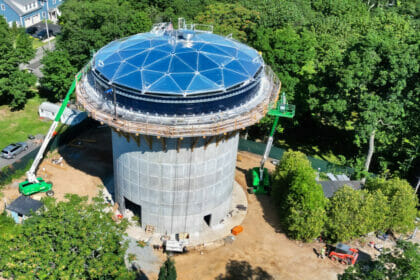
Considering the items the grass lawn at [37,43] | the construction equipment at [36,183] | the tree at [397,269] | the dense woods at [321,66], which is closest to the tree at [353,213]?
the dense woods at [321,66]

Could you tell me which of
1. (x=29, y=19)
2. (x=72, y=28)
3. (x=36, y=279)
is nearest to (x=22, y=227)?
(x=36, y=279)

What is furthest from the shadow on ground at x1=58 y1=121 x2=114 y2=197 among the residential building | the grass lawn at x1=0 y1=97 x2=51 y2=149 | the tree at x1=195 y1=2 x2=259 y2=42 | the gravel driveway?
the residential building

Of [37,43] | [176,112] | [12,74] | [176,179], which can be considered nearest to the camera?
[176,112]

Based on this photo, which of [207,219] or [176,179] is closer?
[176,179]

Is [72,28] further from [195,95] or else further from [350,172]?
[350,172]

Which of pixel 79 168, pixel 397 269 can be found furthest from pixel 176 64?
pixel 397 269

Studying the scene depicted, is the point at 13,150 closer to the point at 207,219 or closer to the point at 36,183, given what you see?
the point at 36,183

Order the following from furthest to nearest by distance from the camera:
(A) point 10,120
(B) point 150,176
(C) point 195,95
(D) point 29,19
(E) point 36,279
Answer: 1. (D) point 29,19
2. (A) point 10,120
3. (B) point 150,176
4. (C) point 195,95
5. (E) point 36,279

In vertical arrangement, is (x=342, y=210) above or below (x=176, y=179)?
below
